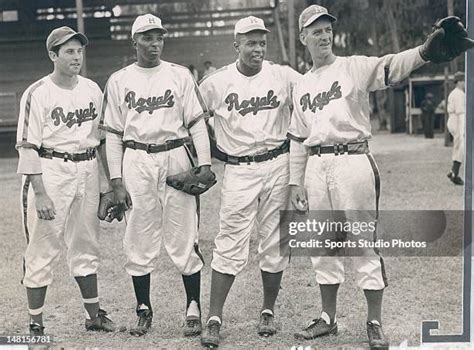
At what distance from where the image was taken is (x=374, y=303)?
2867mm

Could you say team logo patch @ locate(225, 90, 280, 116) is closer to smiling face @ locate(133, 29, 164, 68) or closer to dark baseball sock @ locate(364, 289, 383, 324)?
smiling face @ locate(133, 29, 164, 68)

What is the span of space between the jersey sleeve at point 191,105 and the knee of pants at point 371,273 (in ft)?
3.20

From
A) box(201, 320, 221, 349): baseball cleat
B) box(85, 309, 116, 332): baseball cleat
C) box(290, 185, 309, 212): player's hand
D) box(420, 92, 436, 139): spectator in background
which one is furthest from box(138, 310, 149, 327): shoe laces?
box(420, 92, 436, 139): spectator in background

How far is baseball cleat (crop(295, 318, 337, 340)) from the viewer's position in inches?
116

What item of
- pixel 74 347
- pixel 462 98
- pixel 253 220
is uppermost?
pixel 462 98

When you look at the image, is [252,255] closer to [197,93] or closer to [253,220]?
[253,220]

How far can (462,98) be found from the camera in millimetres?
3041

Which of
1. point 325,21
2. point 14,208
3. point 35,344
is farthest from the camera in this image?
point 14,208

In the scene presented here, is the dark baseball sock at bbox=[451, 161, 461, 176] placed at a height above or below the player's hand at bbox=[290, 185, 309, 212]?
above

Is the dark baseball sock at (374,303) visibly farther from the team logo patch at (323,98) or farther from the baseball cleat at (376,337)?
the team logo patch at (323,98)

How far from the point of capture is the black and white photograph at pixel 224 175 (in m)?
2.87

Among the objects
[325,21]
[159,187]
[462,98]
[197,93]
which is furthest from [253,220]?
[462,98]

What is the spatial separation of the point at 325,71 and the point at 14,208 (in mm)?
1680

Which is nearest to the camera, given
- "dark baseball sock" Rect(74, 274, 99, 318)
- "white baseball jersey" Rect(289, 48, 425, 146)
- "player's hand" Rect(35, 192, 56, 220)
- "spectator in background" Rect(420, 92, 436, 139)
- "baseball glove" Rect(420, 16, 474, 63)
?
"baseball glove" Rect(420, 16, 474, 63)
